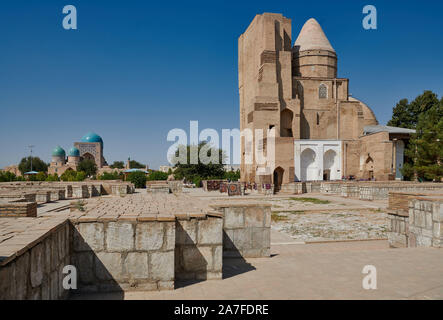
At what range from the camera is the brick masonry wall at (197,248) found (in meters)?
4.02

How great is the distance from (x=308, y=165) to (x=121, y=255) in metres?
32.1

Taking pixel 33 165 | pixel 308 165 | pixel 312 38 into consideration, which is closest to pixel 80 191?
pixel 308 165

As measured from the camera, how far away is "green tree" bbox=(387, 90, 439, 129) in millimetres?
41000

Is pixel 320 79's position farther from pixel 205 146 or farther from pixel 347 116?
pixel 205 146

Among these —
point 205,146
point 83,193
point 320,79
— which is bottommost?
point 83,193

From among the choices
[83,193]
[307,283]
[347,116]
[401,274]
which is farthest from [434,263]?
[347,116]

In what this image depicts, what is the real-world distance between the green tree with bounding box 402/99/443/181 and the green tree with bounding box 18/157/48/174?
65.6 metres

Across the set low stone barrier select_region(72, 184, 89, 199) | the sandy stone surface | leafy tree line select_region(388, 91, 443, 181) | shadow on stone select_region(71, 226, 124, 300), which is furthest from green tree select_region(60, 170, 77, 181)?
shadow on stone select_region(71, 226, 124, 300)

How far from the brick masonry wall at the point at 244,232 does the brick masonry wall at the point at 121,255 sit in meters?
1.74

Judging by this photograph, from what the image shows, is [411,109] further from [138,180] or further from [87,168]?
[87,168]

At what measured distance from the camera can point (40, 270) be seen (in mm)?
2697

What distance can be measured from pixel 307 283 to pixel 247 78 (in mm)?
36518

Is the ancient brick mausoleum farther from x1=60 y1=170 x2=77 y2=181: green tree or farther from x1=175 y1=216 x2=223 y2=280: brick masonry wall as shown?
x1=175 y1=216 x2=223 y2=280: brick masonry wall
